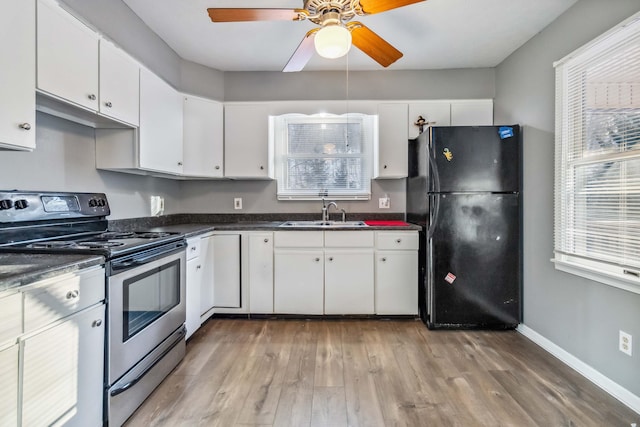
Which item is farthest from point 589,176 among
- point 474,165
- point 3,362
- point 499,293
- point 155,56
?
point 155,56

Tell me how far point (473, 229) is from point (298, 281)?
158cm

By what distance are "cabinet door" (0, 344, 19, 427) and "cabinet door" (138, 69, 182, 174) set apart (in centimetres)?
144

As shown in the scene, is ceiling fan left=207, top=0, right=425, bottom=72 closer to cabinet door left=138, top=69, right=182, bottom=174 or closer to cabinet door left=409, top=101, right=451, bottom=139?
cabinet door left=138, top=69, right=182, bottom=174

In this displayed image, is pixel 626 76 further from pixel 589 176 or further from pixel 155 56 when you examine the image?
pixel 155 56

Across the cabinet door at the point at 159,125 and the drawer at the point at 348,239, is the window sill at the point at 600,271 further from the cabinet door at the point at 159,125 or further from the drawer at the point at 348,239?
the cabinet door at the point at 159,125

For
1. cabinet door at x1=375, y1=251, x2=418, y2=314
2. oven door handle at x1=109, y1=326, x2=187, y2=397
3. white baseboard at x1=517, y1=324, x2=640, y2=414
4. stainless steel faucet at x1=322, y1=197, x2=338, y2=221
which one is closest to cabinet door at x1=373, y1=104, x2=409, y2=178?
stainless steel faucet at x1=322, y1=197, x2=338, y2=221

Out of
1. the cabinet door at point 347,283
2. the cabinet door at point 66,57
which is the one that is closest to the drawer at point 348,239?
the cabinet door at point 347,283

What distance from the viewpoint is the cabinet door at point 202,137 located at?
2.81 m

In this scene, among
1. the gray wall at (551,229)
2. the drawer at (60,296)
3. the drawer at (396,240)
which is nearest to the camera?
the drawer at (60,296)

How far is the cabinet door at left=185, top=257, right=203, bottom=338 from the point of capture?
231 cm

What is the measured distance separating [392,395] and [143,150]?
2.28 meters

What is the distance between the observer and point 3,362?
0.93 m

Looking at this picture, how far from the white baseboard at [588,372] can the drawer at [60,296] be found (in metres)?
Answer: 2.74

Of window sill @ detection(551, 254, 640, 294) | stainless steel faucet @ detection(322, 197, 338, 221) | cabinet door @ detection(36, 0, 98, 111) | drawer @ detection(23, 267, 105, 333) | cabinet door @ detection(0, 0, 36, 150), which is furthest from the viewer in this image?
stainless steel faucet @ detection(322, 197, 338, 221)
